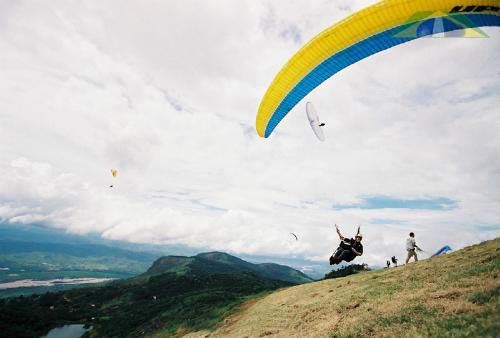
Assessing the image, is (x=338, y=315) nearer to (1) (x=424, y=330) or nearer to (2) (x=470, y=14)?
(1) (x=424, y=330)

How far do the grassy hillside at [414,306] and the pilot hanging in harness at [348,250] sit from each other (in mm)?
2393

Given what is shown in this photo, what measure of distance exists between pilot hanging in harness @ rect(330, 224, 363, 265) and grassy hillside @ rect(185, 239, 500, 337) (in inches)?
94.2

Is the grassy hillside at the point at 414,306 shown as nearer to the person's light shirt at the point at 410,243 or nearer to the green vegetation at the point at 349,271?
the person's light shirt at the point at 410,243

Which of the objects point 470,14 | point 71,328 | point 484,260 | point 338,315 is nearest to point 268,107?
point 470,14

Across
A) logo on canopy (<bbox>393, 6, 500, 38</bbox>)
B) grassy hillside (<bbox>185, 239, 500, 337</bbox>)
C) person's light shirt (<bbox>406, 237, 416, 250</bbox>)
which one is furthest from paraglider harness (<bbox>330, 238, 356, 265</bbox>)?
logo on canopy (<bbox>393, 6, 500, 38</bbox>)

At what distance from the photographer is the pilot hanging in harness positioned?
20656 mm

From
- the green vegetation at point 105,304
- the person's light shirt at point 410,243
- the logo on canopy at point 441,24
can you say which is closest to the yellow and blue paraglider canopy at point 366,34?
the logo on canopy at point 441,24

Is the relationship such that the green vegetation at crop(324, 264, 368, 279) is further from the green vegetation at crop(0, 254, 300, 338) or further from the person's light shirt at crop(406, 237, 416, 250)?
the green vegetation at crop(0, 254, 300, 338)

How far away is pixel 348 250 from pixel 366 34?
12.5m

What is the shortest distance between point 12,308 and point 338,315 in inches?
5728

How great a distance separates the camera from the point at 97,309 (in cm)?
12750

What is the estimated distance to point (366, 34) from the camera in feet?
50.1

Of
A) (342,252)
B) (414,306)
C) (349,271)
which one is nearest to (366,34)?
(414,306)

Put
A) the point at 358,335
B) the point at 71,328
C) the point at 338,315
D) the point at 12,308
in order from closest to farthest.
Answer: the point at 358,335 → the point at 338,315 → the point at 71,328 → the point at 12,308
